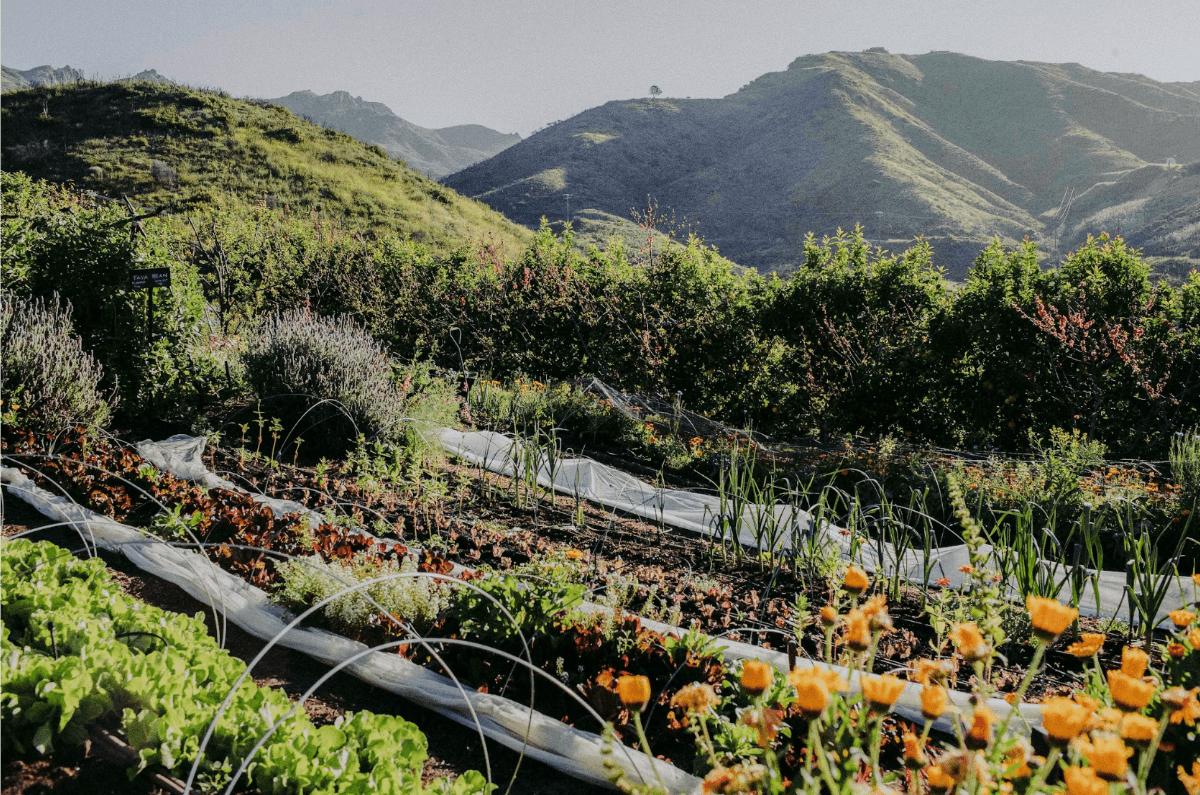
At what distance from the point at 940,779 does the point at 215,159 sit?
106 ft

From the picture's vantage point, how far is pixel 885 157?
61844 mm

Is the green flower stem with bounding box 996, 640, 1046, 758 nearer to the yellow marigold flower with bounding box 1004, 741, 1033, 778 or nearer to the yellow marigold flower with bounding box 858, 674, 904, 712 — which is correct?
the yellow marigold flower with bounding box 1004, 741, 1033, 778

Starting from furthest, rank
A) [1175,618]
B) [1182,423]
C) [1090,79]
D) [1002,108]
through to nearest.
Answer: [1090,79] < [1002,108] < [1182,423] < [1175,618]

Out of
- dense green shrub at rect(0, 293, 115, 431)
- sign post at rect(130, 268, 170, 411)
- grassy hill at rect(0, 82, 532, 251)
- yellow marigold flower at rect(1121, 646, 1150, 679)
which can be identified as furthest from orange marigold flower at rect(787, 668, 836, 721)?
grassy hill at rect(0, 82, 532, 251)

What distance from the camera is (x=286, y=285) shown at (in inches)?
452

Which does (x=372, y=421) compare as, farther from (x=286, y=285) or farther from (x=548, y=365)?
(x=286, y=285)

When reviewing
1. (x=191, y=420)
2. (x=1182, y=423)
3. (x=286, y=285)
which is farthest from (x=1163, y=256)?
(x=191, y=420)

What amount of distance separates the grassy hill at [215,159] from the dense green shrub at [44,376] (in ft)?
64.4

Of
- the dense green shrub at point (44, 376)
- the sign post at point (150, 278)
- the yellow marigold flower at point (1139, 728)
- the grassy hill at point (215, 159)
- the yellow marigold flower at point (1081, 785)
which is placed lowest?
the dense green shrub at point (44, 376)

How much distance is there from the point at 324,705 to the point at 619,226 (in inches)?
1801

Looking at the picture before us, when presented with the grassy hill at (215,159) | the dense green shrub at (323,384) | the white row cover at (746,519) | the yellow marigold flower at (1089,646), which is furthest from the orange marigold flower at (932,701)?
the grassy hill at (215,159)

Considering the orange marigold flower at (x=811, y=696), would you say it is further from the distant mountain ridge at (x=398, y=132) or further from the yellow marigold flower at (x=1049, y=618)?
the distant mountain ridge at (x=398, y=132)

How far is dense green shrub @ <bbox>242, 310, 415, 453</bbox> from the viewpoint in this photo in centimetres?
540

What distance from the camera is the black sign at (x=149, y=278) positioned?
5234 millimetres
